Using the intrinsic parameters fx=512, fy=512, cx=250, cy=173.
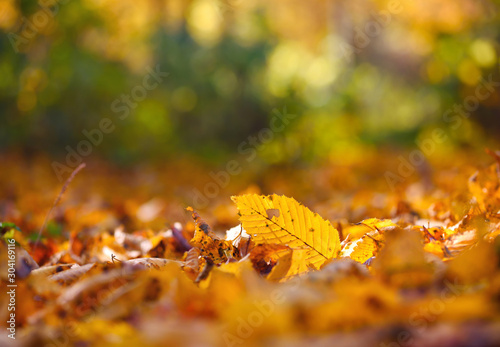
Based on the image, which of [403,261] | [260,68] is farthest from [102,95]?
[403,261]

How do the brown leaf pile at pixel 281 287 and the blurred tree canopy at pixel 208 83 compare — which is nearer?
the brown leaf pile at pixel 281 287

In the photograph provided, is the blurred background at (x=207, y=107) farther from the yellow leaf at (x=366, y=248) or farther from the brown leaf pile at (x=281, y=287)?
the yellow leaf at (x=366, y=248)

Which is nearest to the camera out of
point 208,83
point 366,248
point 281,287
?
point 281,287

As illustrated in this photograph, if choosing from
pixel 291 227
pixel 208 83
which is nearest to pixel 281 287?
pixel 291 227

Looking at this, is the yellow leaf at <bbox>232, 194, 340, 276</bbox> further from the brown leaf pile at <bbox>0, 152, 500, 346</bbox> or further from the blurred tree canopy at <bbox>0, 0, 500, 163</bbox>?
the blurred tree canopy at <bbox>0, 0, 500, 163</bbox>

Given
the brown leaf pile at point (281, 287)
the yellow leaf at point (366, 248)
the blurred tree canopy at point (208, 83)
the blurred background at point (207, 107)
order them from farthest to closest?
the blurred tree canopy at point (208, 83) → the blurred background at point (207, 107) → the yellow leaf at point (366, 248) → the brown leaf pile at point (281, 287)

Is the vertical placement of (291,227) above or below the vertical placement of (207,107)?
above

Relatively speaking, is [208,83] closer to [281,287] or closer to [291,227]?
[291,227]

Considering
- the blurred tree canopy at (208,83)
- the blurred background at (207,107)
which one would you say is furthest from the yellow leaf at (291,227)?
the blurred tree canopy at (208,83)
